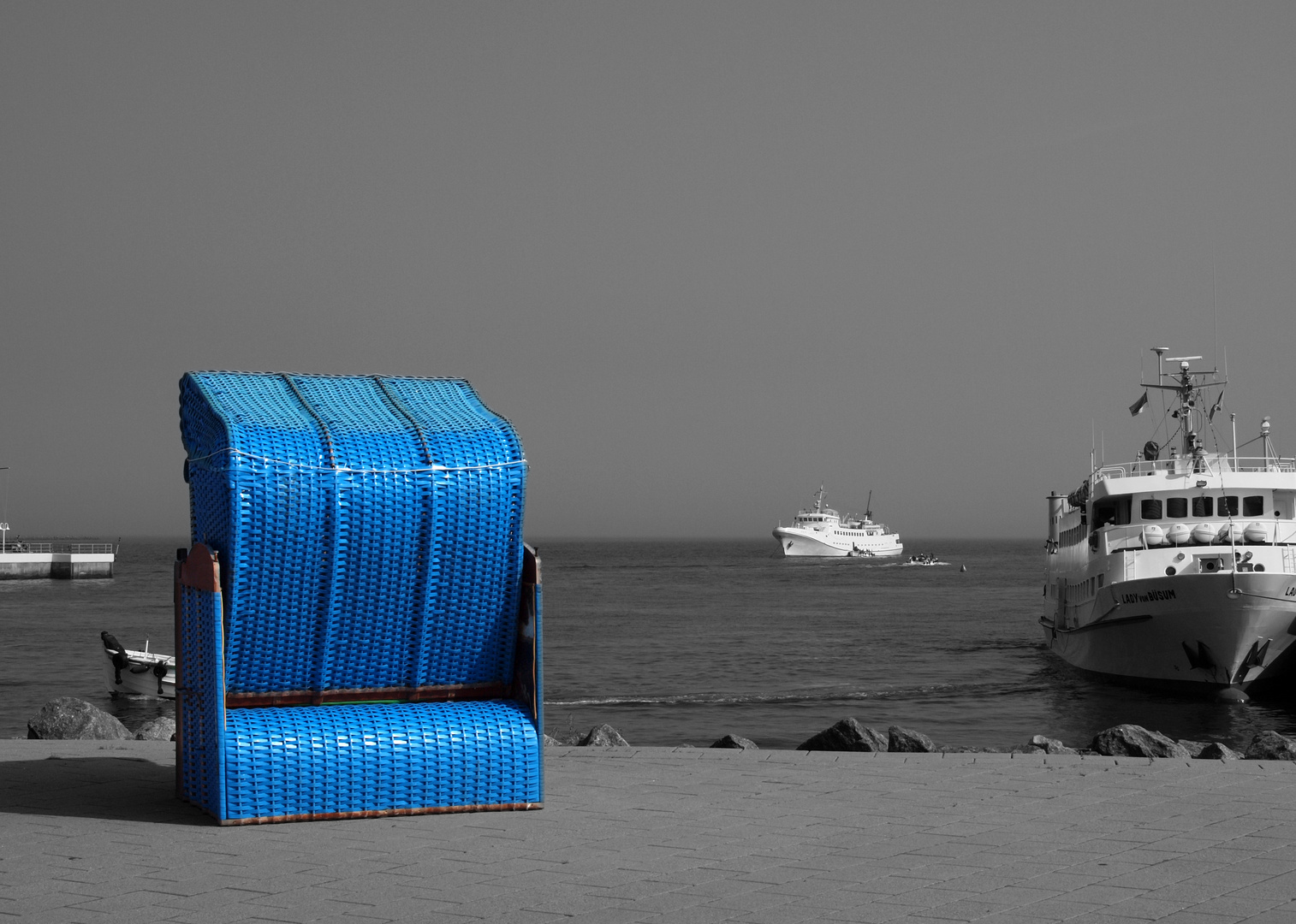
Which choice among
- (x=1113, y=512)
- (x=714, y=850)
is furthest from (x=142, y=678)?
(x=714, y=850)

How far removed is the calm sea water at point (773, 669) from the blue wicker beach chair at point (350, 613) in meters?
9.06

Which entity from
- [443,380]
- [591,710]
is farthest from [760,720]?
[443,380]

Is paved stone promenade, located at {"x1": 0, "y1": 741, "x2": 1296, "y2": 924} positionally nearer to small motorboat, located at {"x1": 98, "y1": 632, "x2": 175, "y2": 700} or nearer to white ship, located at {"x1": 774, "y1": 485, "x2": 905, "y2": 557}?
small motorboat, located at {"x1": 98, "y1": 632, "x2": 175, "y2": 700}

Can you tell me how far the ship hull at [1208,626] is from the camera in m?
23.8

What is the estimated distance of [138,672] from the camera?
2602 centimetres

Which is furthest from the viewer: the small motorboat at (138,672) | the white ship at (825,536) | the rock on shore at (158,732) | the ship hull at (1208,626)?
the white ship at (825,536)

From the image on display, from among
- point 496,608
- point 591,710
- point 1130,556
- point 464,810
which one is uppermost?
point 496,608

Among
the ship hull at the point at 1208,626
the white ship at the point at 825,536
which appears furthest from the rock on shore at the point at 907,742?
the white ship at the point at 825,536

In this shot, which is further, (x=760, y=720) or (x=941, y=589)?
(x=941, y=589)

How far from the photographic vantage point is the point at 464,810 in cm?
767

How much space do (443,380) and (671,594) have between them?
68.7m

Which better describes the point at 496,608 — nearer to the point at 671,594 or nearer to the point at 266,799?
the point at 266,799

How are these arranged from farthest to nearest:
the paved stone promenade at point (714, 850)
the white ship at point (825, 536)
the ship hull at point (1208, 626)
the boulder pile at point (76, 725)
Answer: the white ship at point (825, 536) < the ship hull at point (1208, 626) < the boulder pile at point (76, 725) < the paved stone promenade at point (714, 850)

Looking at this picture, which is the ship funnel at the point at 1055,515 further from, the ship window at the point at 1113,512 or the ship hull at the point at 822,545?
the ship hull at the point at 822,545
